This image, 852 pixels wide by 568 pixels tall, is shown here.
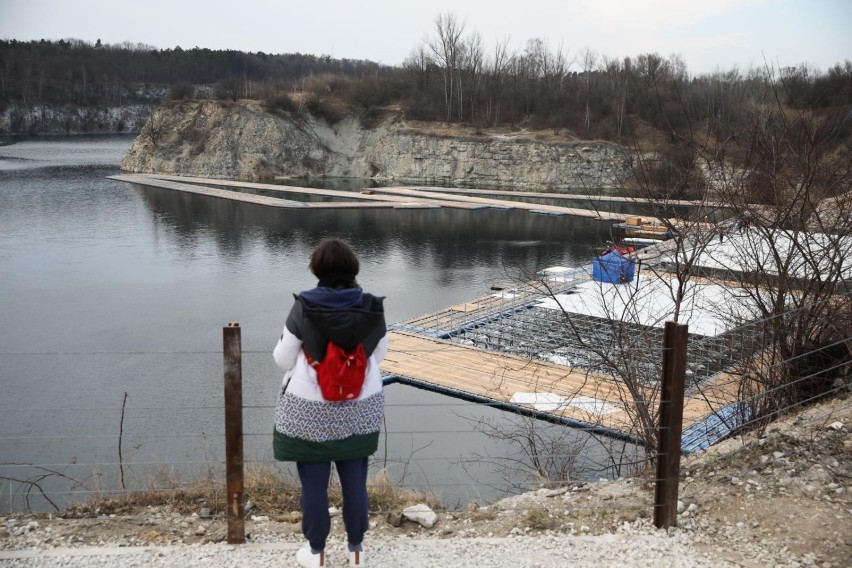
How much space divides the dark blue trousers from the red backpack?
33cm

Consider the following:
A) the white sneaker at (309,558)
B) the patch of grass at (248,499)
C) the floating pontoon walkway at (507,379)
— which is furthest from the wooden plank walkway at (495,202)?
the white sneaker at (309,558)

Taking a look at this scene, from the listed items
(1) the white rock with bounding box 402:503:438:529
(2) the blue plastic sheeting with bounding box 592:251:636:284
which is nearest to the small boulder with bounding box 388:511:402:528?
(1) the white rock with bounding box 402:503:438:529

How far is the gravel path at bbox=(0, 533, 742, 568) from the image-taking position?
3461 millimetres

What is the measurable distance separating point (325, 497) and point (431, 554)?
2.04 feet

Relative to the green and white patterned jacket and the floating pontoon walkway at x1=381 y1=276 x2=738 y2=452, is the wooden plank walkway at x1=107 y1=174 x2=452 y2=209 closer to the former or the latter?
the floating pontoon walkway at x1=381 y1=276 x2=738 y2=452

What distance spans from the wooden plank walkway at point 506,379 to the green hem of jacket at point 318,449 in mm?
7548

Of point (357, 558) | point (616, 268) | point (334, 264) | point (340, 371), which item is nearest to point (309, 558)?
point (357, 558)

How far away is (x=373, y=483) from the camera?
4.68m

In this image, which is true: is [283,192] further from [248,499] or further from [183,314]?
[248,499]

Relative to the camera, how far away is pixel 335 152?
5378 centimetres

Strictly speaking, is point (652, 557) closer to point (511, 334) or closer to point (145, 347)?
point (511, 334)

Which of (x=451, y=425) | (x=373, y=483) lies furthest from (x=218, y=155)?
(x=373, y=483)

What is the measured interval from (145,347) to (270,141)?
39285mm

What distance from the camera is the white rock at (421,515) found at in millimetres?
3922
